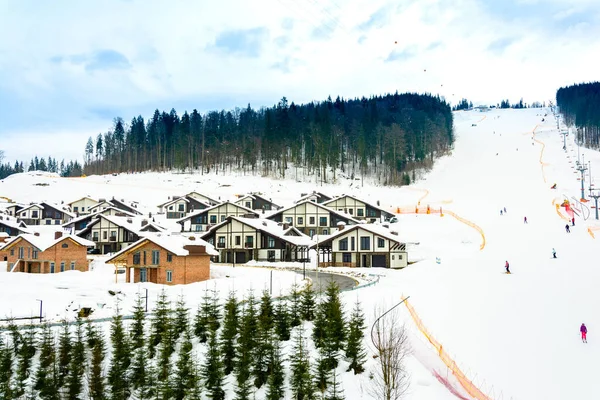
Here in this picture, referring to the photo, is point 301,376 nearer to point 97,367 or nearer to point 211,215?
point 97,367

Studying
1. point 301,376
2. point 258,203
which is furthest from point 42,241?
point 258,203

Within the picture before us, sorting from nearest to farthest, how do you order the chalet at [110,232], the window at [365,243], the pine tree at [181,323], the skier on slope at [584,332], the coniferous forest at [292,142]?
the skier on slope at [584,332], the pine tree at [181,323], the window at [365,243], the chalet at [110,232], the coniferous forest at [292,142]

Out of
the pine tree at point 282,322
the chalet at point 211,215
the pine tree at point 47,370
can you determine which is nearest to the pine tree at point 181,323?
the pine tree at point 282,322

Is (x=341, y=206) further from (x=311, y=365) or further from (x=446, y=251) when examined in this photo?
(x=311, y=365)

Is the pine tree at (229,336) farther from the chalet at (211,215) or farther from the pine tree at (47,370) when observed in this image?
the chalet at (211,215)

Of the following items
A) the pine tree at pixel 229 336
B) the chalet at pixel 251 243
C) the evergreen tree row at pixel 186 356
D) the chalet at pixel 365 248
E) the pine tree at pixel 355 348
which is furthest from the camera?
the chalet at pixel 251 243

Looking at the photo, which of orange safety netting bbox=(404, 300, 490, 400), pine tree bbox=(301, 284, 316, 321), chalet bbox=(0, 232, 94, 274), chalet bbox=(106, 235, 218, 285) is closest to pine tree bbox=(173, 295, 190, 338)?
pine tree bbox=(301, 284, 316, 321)
